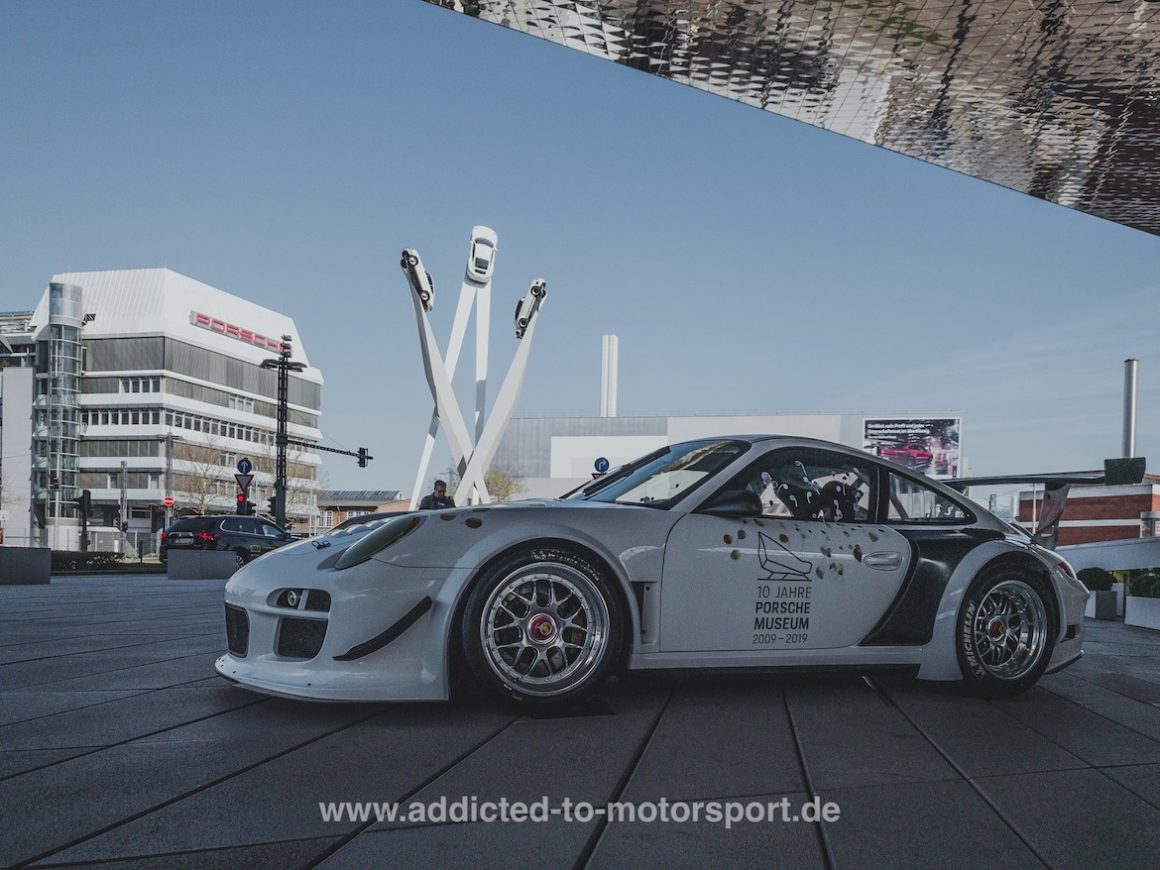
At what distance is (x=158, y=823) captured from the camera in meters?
2.34

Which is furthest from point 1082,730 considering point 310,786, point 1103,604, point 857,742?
point 1103,604

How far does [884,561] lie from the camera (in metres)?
4.45

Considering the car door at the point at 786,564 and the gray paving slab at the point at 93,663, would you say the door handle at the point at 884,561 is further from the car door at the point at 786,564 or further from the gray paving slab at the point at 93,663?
the gray paving slab at the point at 93,663

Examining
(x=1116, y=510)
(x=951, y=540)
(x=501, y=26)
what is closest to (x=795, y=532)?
(x=951, y=540)

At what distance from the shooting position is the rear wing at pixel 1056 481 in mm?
7738

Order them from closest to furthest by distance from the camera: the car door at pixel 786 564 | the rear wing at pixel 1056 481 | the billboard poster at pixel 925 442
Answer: the car door at pixel 786 564 → the rear wing at pixel 1056 481 → the billboard poster at pixel 925 442

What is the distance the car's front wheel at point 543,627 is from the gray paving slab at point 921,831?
1.26 m

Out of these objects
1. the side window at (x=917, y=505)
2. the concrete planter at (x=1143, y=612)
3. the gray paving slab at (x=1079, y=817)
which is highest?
the side window at (x=917, y=505)

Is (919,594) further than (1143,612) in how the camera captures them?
No

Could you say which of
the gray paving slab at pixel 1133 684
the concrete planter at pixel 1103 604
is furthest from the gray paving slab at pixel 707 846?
the concrete planter at pixel 1103 604

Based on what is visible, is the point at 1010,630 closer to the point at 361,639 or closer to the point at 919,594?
the point at 919,594

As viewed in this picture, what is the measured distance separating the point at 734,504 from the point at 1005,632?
1.74 m

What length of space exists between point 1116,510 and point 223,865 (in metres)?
59.5

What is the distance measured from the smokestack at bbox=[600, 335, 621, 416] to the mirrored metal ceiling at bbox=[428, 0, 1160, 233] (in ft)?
296
